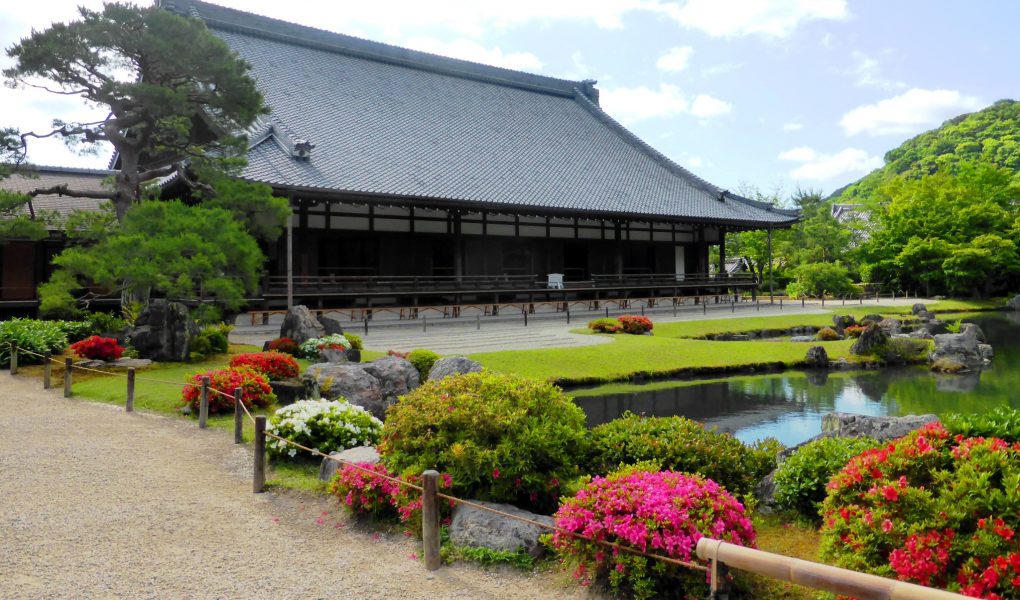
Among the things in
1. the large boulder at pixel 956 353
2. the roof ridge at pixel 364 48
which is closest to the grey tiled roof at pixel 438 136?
→ the roof ridge at pixel 364 48

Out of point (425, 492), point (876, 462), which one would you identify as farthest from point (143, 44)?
point (876, 462)

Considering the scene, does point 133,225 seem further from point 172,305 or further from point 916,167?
point 916,167

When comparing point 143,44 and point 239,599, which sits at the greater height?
point 143,44

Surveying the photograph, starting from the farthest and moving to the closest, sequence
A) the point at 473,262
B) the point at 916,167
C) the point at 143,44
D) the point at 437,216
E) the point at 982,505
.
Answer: the point at 916,167
the point at 473,262
the point at 437,216
the point at 143,44
the point at 982,505

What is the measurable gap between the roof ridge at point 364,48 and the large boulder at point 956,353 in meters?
26.5

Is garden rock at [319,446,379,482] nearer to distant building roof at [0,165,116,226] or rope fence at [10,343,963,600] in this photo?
rope fence at [10,343,963,600]

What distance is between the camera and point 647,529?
178 inches

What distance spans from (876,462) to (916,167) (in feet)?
283

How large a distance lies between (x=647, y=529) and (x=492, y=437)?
1.95 metres

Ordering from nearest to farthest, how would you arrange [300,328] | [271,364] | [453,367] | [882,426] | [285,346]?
[882,426]
[453,367]
[271,364]
[285,346]
[300,328]

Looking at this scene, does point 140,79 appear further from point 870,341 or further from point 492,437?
point 870,341

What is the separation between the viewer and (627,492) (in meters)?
4.85

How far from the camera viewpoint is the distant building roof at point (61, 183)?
25.0 meters

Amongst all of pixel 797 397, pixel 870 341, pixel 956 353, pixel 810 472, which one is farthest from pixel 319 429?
pixel 956 353
